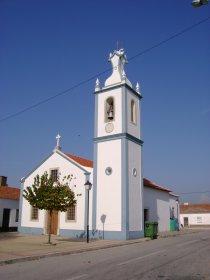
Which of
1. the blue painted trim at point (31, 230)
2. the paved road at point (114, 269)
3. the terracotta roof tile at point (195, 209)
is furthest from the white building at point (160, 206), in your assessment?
the terracotta roof tile at point (195, 209)

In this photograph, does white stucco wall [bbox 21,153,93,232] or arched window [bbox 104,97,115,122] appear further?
arched window [bbox 104,97,115,122]

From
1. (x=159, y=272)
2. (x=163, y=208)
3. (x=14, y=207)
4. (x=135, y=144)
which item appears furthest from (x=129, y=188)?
(x=14, y=207)

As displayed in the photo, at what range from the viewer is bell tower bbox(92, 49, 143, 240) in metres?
22.5

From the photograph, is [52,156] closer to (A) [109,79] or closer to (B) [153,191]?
(A) [109,79]

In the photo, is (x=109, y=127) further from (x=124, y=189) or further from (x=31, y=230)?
(x=31, y=230)

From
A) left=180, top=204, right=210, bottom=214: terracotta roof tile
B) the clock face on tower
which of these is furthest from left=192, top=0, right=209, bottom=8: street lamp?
left=180, top=204, right=210, bottom=214: terracotta roof tile

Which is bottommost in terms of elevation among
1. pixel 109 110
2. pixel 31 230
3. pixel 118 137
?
pixel 31 230

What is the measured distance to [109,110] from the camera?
25.6m

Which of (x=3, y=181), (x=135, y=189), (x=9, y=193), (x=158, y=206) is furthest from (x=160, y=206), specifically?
(x=3, y=181)

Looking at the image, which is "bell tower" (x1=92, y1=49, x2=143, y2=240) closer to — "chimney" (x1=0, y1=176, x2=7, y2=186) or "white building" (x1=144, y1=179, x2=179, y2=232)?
"white building" (x1=144, y1=179, x2=179, y2=232)

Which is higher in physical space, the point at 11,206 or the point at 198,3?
the point at 198,3

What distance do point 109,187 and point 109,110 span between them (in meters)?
6.13

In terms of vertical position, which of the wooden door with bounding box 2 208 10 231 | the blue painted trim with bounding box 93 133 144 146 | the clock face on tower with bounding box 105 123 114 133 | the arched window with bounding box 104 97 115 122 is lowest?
the wooden door with bounding box 2 208 10 231

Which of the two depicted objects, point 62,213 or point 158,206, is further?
point 158,206
